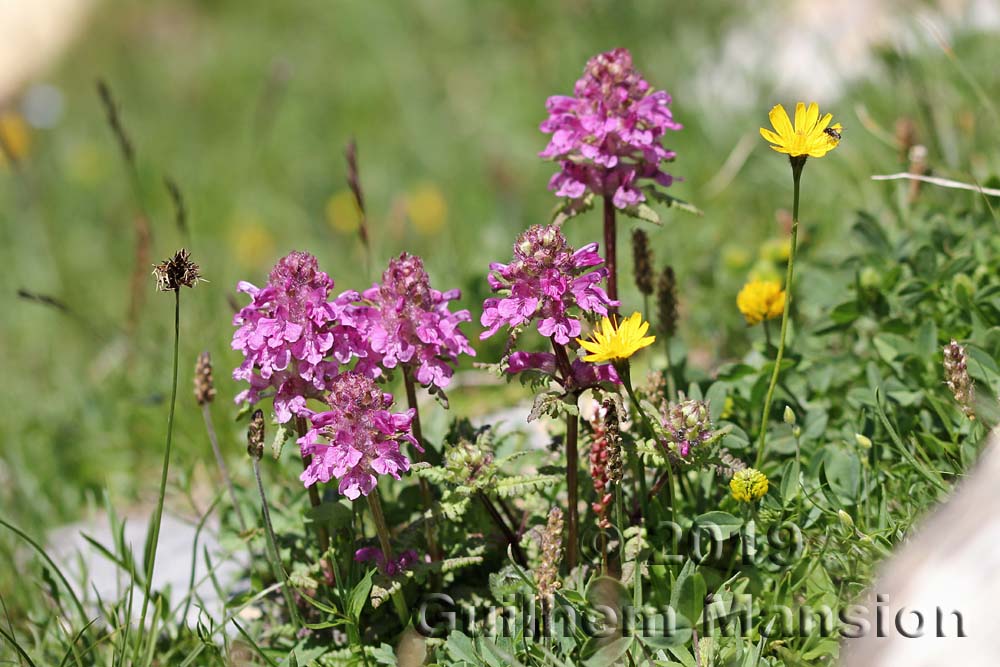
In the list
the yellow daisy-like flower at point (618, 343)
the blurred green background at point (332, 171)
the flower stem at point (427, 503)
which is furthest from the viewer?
the blurred green background at point (332, 171)

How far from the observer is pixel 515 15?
663 cm

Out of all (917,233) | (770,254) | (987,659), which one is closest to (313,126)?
(770,254)

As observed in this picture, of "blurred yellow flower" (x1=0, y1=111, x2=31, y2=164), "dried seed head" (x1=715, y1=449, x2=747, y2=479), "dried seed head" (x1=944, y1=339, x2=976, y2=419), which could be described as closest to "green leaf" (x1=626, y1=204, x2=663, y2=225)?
"dried seed head" (x1=715, y1=449, x2=747, y2=479)

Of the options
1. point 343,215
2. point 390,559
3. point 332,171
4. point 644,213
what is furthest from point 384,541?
point 332,171

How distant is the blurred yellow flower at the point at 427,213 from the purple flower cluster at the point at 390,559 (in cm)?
348

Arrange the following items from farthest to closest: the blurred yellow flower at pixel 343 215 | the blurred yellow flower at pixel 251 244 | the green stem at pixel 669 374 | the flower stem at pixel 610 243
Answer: the blurred yellow flower at pixel 343 215
the blurred yellow flower at pixel 251 244
the green stem at pixel 669 374
the flower stem at pixel 610 243

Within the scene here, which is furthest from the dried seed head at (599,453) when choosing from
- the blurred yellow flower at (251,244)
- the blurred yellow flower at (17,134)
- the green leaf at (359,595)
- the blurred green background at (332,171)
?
the blurred yellow flower at (17,134)

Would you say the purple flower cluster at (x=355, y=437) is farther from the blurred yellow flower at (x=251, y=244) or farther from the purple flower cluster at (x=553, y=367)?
the blurred yellow flower at (x=251, y=244)

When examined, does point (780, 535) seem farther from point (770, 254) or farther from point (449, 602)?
point (770, 254)

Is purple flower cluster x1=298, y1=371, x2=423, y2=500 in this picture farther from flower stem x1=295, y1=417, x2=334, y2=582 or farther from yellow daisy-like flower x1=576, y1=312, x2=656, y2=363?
yellow daisy-like flower x1=576, y1=312, x2=656, y2=363

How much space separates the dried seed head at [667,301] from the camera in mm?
2342

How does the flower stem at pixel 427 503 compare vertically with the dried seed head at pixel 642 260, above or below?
below

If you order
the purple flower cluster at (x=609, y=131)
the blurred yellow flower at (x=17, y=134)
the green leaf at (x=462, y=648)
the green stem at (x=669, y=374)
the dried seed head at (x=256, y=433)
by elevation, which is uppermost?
the blurred yellow flower at (x=17, y=134)

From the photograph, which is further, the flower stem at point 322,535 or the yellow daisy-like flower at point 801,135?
the flower stem at point 322,535
